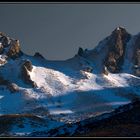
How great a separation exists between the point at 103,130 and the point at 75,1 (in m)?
98.8

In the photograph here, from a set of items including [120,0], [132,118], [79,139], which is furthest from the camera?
[132,118]

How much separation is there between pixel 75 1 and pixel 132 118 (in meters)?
117

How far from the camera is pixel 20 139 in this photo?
1133 cm

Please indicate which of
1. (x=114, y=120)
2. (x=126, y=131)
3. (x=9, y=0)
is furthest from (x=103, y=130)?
(x=9, y=0)

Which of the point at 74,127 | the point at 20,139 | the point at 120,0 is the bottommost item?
Answer: the point at 74,127

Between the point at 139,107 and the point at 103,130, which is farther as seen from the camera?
the point at 139,107

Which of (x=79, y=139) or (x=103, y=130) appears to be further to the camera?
(x=103, y=130)

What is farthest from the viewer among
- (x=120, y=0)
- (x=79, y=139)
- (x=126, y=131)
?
(x=126, y=131)

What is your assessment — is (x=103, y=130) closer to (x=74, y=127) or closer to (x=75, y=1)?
(x=74, y=127)

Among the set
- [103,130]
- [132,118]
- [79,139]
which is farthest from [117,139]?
[132,118]

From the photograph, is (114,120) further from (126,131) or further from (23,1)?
(23,1)

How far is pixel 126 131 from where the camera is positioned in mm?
101875

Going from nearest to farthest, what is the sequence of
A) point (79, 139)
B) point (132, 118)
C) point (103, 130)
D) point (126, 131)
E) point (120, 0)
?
point (79, 139) → point (120, 0) → point (126, 131) → point (103, 130) → point (132, 118)

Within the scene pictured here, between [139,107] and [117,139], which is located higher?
[117,139]
